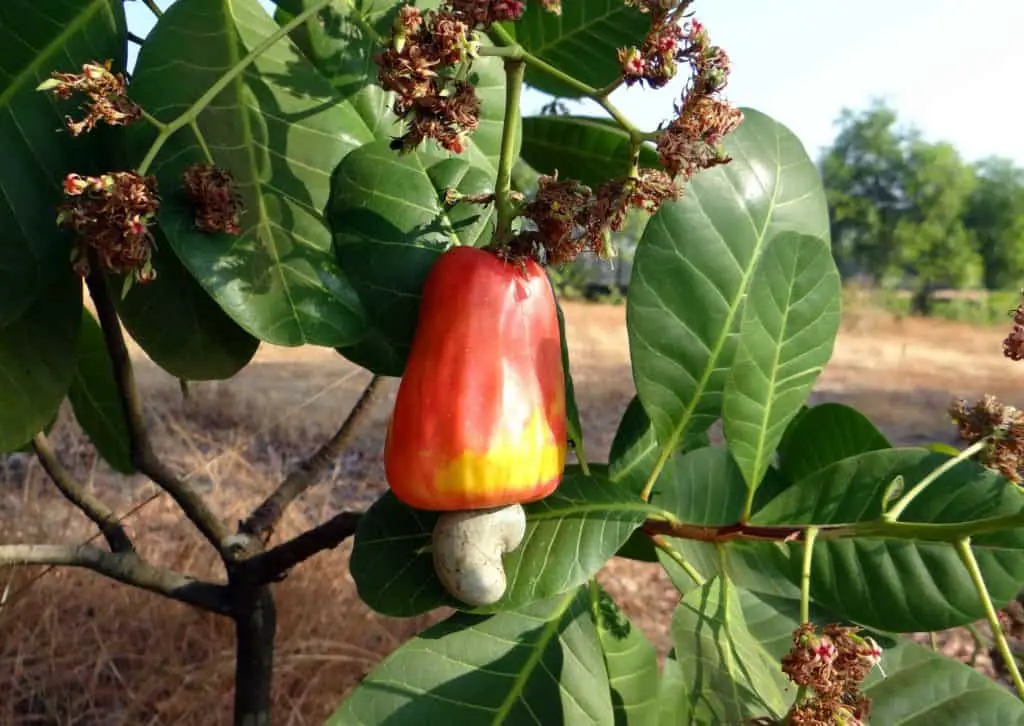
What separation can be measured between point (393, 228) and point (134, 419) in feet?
1.14

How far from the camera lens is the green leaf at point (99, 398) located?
2.68ft

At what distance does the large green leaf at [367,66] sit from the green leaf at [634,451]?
0.22 meters

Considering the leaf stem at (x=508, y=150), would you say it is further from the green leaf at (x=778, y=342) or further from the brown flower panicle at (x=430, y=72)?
the green leaf at (x=778, y=342)

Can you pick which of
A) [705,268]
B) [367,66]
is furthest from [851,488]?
[367,66]

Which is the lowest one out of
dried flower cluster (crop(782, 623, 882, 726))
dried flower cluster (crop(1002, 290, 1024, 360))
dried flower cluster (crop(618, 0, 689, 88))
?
dried flower cluster (crop(782, 623, 882, 726))

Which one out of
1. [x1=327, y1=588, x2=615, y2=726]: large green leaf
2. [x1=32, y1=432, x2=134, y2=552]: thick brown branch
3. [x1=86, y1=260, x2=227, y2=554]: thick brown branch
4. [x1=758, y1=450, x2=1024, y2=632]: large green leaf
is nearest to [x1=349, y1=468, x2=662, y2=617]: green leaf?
[x1=327, y1=588, x2=615, y2=726]: large green leaf

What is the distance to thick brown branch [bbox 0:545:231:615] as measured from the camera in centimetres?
69

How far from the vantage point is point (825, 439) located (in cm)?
74

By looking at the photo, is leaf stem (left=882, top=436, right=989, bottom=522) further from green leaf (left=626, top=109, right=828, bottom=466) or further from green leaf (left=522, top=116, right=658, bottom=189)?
green leaf (left=522, top=116, right=658, bottom=189)

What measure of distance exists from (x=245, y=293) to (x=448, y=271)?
0.35ft

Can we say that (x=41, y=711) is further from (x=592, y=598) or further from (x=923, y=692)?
(x=923, y=692)

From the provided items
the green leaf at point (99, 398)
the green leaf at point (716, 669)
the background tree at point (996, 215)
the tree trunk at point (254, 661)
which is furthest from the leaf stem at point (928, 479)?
the background tree at point (996, 215)

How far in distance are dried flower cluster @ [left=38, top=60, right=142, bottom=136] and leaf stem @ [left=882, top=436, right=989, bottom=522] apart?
1.49ft

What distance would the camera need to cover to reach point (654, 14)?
1.42 ft
